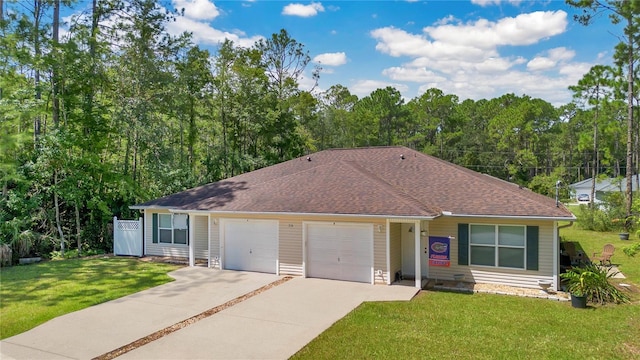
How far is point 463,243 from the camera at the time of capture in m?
11.8

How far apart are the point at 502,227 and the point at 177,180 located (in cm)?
1722

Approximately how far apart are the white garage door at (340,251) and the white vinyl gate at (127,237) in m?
8.26

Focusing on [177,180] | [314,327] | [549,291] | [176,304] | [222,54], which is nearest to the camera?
[314,327]

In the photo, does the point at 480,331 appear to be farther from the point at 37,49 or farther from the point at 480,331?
the point at 37,49

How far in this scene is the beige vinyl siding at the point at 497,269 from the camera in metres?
11.0

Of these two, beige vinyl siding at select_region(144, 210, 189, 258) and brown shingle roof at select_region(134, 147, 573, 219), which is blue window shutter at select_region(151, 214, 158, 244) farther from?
brown shingle roof at select_region(134, 147, 573, 219)

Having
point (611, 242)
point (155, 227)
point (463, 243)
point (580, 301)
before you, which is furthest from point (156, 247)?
point (611, 242)

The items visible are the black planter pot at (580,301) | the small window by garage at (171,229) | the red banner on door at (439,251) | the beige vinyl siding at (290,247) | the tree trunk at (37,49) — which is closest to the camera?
the black planter pot at (580,301)

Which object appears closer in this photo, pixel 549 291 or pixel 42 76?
pixel 549 291

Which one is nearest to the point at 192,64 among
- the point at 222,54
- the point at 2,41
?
the point at 222,54

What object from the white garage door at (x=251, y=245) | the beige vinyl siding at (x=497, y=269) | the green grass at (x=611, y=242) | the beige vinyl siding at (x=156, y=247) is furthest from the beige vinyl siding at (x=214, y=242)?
the green grass at (x=611, y=242)

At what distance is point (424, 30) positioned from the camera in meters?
17.1

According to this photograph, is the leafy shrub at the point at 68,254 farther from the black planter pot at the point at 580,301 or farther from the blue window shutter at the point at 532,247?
the black planter pot at the point at 580,301

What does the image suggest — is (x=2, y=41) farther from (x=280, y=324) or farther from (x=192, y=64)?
(x=280, y=324)
